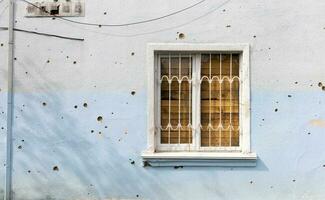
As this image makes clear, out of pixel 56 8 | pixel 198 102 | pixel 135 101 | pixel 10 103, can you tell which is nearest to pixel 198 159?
pixel 198 102

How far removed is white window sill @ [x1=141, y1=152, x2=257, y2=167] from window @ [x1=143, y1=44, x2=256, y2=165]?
0.11 m

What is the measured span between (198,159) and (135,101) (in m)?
1.06

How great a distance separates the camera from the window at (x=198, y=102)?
17.9ft

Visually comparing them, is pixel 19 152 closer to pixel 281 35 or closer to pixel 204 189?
pixel 204 189

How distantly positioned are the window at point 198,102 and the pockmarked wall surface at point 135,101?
21cm

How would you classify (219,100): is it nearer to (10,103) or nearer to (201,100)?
(201,100)

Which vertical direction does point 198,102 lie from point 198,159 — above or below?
above

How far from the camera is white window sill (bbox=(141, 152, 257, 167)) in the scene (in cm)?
530

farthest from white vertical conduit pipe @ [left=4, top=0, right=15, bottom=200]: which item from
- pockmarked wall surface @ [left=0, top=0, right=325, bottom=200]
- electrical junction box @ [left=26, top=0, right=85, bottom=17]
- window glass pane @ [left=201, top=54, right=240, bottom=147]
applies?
window glass pane @ [left=201, top=54, right=240, bottom=147]

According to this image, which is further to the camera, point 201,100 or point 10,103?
point 201,100

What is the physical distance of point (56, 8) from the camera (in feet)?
17.8

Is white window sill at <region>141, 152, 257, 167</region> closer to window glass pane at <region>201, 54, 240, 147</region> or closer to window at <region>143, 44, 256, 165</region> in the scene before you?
window at <region>143, 44, 256, 165</region>

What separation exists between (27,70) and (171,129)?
6.42 ft

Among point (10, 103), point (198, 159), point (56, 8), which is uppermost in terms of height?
point (56, 8)
